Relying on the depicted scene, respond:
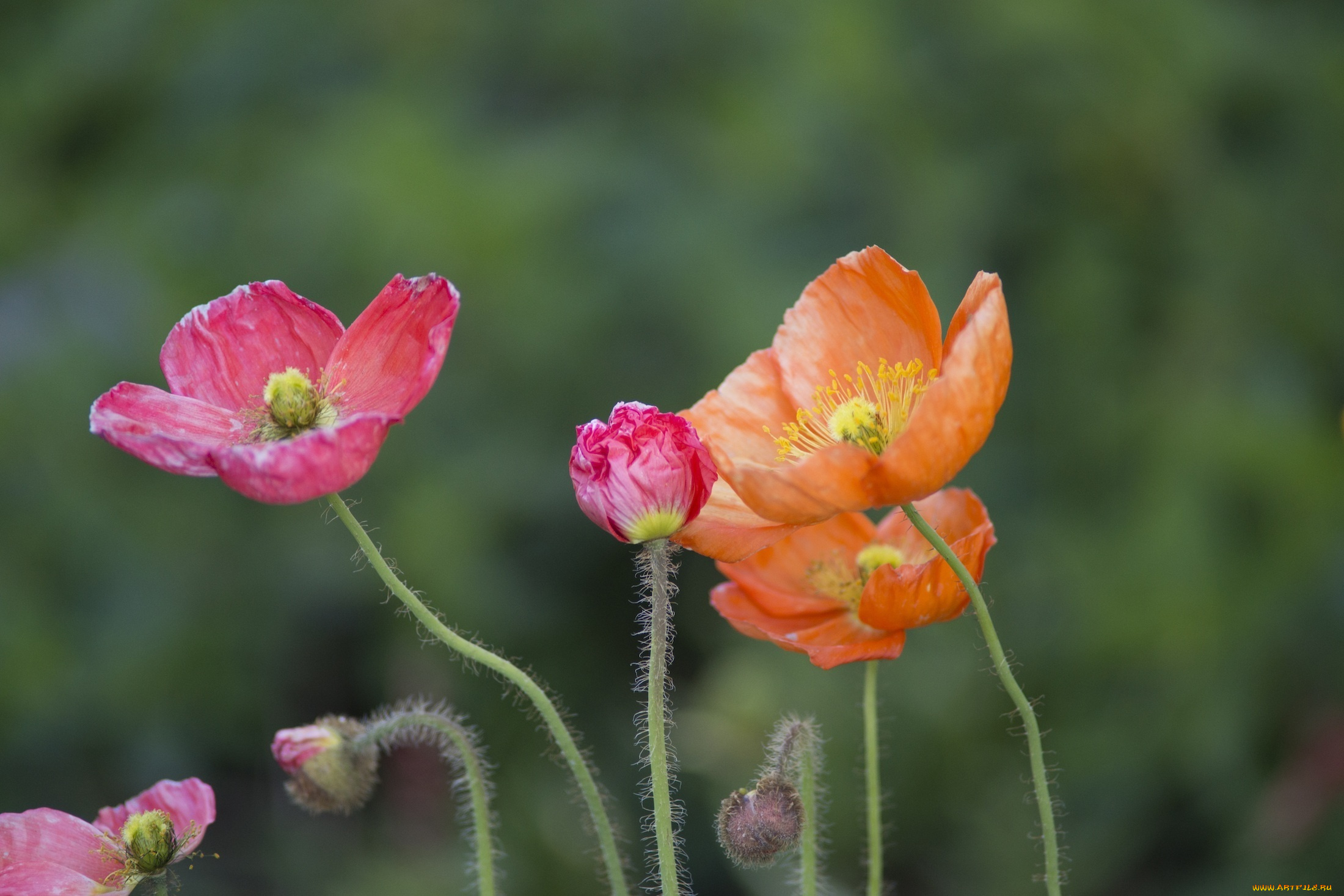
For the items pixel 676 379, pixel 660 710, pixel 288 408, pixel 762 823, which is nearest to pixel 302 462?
pixel 288 408

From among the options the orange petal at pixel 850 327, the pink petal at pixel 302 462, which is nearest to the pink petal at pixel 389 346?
the pink petal at pixel 302 462

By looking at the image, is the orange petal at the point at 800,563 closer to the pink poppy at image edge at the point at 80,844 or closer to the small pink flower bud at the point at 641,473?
the small pink flower bud at the point at 641,473

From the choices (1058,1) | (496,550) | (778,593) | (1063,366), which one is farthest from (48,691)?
(1058,1)

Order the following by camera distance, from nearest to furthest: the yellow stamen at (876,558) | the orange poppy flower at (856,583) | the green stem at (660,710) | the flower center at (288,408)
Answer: the green stem at (660,710) < the orange poppy flower at (856,583) < the flower center at (288,408) < the yellow stamen at (876,558)

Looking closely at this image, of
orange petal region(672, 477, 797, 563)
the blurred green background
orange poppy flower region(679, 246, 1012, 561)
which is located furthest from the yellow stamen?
the blurred green background

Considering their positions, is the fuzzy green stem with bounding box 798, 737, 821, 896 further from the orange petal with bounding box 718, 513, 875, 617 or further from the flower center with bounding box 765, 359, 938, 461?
the flower center with bounding box 765, 359, 938, 461

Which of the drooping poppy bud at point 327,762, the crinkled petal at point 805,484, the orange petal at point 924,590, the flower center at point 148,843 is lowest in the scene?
the flower center at point 148,843

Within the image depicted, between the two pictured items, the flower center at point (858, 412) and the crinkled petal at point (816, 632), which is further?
the flower center at point (858, 412)
